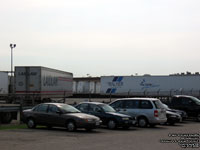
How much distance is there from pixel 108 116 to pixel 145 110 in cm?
258

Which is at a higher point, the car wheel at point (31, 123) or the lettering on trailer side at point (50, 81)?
the lettering on trailer side at point (50, 81)

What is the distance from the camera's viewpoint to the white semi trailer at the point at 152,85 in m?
54.6

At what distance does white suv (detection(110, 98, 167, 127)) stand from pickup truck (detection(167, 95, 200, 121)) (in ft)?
20.0

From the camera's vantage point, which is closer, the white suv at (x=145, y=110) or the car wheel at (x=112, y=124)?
the car wheel at (x=112, y=124)

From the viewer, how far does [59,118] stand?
17625 millimetres

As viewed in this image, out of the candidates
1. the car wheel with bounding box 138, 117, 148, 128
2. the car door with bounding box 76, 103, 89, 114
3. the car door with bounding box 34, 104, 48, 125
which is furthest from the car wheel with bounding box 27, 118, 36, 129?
the car wheel with bounding box 138, 117, 148, 128

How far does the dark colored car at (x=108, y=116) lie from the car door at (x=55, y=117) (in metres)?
2.37

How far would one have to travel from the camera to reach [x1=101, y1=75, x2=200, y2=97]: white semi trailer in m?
54.6

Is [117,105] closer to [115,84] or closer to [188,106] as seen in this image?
[188,106]

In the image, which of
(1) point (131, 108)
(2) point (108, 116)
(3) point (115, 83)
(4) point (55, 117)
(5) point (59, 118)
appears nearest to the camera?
(5) point (59, 118)

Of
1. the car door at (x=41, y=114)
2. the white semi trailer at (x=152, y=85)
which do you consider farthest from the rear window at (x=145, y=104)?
the white semi trailer at (x=152, y=85)

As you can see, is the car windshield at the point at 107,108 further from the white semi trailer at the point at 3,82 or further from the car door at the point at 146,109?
the white semi trailer at the point at 3,82

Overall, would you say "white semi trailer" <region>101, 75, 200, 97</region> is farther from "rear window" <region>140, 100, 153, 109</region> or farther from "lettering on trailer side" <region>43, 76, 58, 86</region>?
"rear window" <region>140, 100, 153, 109</region>

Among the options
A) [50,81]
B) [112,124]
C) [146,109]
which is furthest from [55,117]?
[50,81]
